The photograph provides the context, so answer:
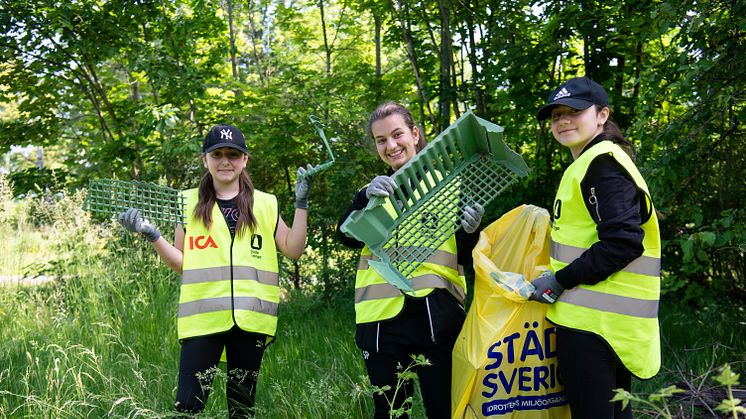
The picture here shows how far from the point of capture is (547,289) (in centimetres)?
196

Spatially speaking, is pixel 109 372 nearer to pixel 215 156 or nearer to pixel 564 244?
pixel 215 156

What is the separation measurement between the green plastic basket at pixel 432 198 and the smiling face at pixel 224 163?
74cm

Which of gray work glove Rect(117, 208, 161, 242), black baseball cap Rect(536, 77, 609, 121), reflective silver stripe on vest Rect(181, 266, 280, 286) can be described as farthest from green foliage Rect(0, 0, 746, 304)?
gray work glove Rect(117, 208, 161, 242)

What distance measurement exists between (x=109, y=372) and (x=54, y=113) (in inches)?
177

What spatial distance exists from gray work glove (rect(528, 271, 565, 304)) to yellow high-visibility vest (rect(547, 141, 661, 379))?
0.09 feet

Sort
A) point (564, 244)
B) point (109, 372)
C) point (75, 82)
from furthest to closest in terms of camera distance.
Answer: point (75, 82) < point (109, 372) < point (564, 244)

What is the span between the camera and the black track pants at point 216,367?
95.0 inches

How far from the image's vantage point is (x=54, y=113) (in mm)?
6816

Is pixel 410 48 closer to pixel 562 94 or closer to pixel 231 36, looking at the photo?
pixel 231 36

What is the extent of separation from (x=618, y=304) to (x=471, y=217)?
595 mm

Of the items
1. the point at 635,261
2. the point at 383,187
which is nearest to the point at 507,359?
the point at 635,261

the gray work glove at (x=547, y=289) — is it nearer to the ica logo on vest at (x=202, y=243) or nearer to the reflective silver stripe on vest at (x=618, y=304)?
the reflective silver stripe on vest at (x=618, y=304)

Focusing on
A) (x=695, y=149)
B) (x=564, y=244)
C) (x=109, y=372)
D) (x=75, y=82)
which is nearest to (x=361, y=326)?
(x=564, y=244)

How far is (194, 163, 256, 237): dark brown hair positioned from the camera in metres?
2.56
